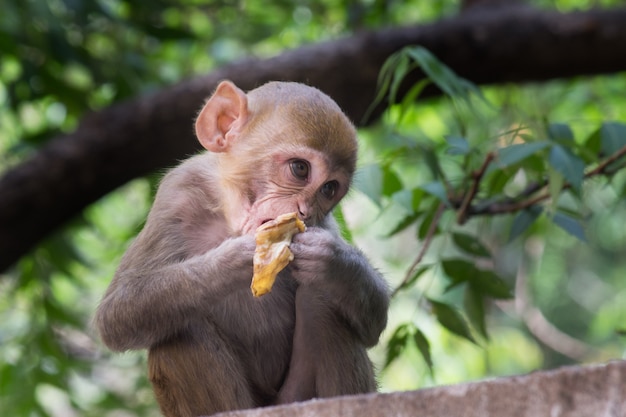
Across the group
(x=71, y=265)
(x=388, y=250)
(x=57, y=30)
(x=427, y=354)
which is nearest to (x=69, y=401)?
(x=71, y=265)

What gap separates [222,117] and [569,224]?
1593mm

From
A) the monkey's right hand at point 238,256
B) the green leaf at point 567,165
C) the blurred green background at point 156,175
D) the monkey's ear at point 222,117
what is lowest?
the blurred green background at point 156,175

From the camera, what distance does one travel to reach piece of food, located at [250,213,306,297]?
3.20 metres

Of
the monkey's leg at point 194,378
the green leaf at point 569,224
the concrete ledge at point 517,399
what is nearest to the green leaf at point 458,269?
the green leaf at point 569,224

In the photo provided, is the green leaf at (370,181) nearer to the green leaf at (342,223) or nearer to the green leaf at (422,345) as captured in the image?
the green leaf at (342,223)

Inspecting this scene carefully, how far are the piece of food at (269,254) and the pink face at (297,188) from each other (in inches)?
6.0

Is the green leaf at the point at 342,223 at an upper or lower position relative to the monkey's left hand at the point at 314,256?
lower

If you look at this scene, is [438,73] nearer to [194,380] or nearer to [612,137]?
[612,137]

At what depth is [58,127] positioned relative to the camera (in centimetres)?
795

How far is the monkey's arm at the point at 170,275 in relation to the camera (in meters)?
3.36

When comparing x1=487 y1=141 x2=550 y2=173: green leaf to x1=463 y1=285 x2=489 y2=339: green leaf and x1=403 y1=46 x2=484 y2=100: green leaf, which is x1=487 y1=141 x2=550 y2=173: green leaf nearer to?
x1=403 y1=46 x2=484 y2=100: green leaf

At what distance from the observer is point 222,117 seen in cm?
388

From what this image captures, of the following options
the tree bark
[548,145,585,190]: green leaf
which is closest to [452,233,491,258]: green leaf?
[548,145,585,190]: green leaf

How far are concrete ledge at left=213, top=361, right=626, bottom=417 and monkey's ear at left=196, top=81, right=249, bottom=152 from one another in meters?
1.59
